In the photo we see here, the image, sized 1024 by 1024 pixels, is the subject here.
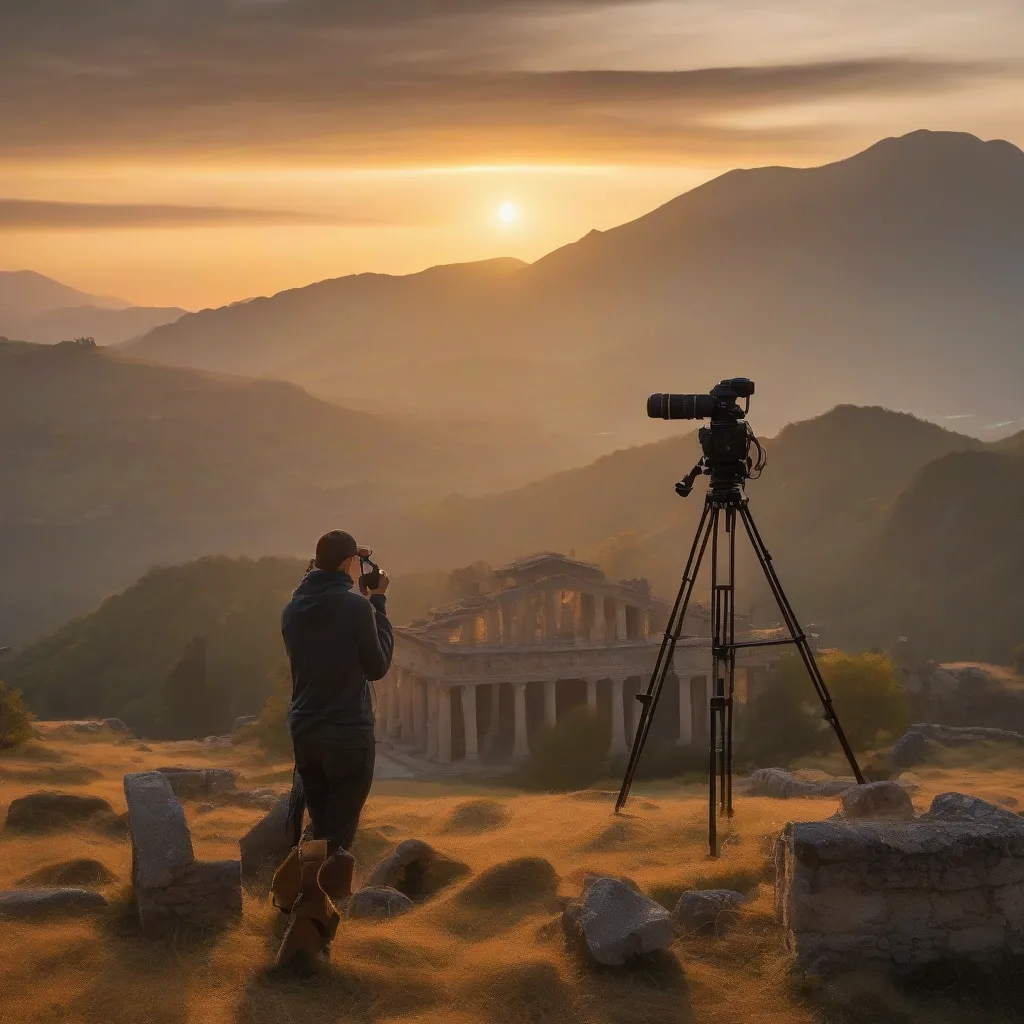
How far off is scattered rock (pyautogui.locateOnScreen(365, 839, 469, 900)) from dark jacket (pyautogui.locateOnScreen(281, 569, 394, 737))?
369 cm

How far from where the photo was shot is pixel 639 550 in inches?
4085

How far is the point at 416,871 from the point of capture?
16.2 metres

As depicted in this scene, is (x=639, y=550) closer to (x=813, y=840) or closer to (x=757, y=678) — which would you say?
(x=757, y=678)

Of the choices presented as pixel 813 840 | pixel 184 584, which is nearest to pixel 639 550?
pixel 184 584

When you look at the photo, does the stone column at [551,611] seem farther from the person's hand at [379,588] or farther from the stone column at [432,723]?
the person's hand at [379,588]

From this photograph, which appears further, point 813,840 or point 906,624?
point 906,624

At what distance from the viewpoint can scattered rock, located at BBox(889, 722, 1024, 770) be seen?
140 ft

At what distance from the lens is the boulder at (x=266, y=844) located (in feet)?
53.6

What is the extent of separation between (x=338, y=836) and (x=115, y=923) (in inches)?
101

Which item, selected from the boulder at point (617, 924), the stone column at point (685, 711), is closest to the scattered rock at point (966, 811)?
the boulder at point (617, 924)

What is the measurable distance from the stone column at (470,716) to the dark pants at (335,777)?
128 ft

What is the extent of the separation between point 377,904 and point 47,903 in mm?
3319

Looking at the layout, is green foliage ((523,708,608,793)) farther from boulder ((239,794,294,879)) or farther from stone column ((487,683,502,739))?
boulder ((239,794,294,879))

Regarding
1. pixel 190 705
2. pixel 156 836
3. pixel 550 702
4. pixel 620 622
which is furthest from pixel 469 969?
pixel 190 705
